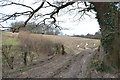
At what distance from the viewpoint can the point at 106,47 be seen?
13.0ft

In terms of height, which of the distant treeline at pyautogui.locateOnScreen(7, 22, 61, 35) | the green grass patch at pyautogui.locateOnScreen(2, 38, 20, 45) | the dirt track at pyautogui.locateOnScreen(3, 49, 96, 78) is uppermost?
the distant treeline at pyautogui.locateOnScreen(7, 22, 61, 35)

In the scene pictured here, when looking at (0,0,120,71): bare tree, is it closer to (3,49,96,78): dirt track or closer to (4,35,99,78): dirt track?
(4,35,99,78): dirt track

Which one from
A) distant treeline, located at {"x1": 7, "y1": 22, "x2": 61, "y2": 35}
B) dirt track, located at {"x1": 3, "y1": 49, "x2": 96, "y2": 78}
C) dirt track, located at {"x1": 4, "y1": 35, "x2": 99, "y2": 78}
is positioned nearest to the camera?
dirt track, located at {"x1": 4, "y1": 35, "x2": 99, "y2": 78}

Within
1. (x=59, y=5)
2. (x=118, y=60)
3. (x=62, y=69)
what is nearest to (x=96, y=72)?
(x=118, y=60)

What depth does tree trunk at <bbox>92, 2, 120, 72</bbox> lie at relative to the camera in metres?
3.59

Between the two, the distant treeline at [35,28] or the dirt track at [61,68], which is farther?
the distant treeline at [35,28]

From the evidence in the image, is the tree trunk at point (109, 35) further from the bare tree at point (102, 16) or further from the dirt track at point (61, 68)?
the dirt track at point (61, 68)

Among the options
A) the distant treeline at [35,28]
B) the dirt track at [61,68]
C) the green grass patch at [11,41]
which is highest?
the distant treeline at [35,28]

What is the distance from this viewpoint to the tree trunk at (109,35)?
3586 mm

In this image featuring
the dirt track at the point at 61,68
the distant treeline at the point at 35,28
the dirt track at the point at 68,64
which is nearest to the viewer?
the dirt track at the point at 68,64

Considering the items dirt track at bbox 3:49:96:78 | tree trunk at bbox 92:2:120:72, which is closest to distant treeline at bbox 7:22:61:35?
dirt track at bbox 3:49:96:78

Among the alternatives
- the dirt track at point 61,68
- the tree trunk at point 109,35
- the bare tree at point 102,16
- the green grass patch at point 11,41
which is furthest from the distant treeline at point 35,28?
the tree trunk at point 109,35

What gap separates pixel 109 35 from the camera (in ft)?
12.4

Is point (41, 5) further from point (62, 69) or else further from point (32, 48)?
point (62, 69)
